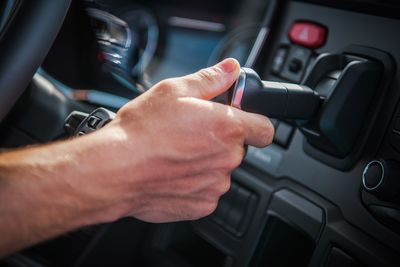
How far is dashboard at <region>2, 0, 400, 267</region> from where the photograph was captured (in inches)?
24.4

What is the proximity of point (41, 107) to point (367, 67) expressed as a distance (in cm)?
71

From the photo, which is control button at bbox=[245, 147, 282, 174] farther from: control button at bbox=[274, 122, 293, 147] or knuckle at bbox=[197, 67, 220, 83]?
knuckle at bbox=[197, 67, 220, 83]

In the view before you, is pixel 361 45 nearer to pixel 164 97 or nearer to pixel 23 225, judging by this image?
pixel 164 97

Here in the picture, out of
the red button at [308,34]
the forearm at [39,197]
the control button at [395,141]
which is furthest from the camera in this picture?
the red button at [308,34]

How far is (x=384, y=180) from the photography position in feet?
1.87

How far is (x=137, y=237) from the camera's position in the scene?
1004 millimetres

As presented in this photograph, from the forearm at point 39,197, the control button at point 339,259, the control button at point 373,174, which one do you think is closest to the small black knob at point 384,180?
the control button at point 373,174

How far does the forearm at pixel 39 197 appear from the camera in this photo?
0.49 meters

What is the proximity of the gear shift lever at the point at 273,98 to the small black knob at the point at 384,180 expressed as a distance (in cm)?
12

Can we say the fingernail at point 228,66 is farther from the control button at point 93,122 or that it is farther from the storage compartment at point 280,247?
the storage compartment at point 280,247

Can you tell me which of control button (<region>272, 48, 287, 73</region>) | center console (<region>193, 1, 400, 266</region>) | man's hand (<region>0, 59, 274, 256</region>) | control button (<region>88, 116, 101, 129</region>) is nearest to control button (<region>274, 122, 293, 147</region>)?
center console (<region>193, 1, 400, 266</region>)

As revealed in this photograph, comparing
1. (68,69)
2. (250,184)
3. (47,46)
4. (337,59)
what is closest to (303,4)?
(337,59)

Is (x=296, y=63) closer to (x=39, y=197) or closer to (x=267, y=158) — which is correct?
(x=267, y=158)

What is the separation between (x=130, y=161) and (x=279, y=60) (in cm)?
40
